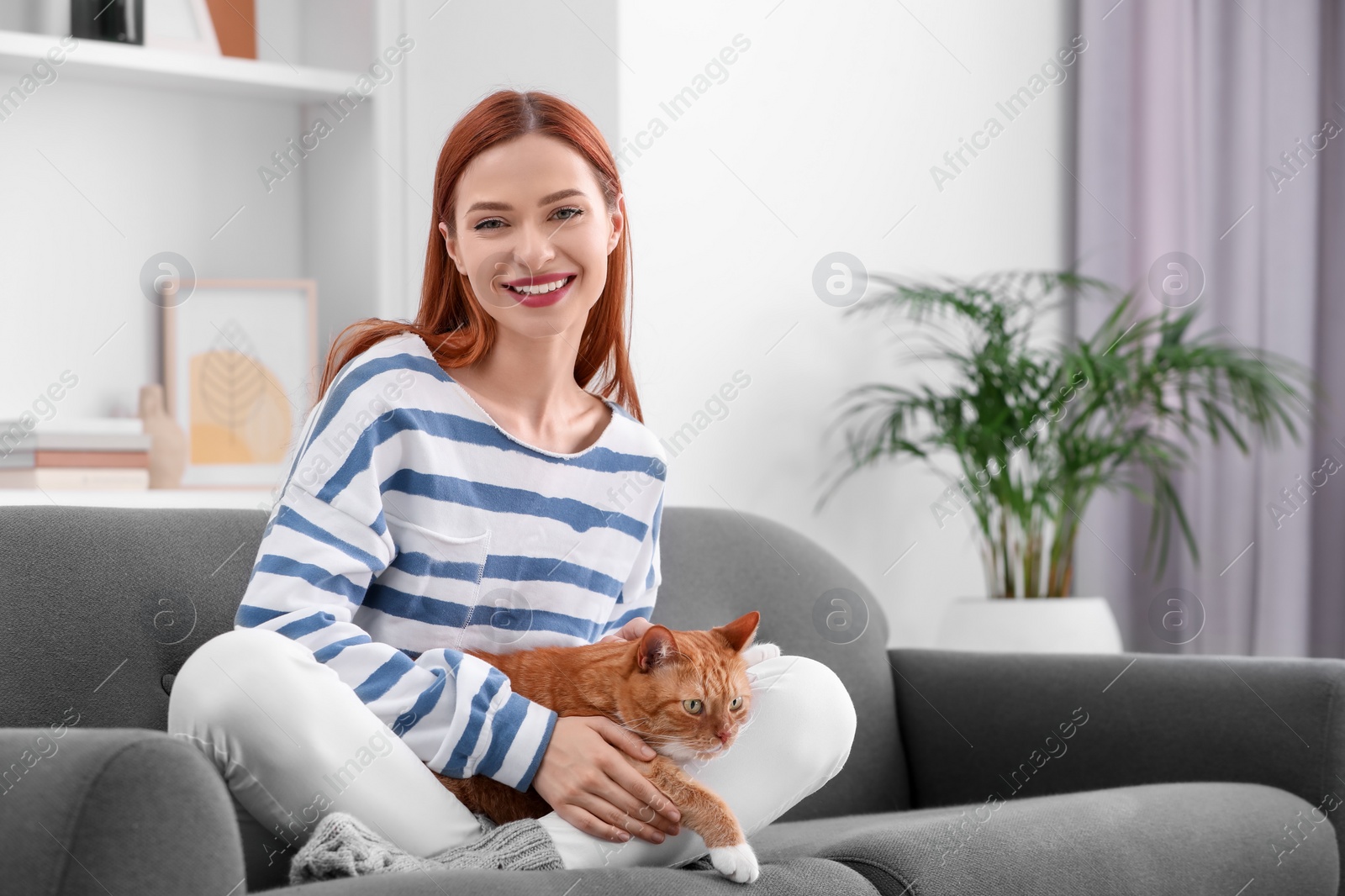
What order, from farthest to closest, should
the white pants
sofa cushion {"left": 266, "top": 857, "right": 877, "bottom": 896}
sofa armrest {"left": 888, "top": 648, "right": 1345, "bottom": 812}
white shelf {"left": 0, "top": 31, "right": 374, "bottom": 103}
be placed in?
white shelf {"left": 0, "top": 31, "right": 374, "bottom": 103}, sofa armrest {"left": 888, "top": 648, "right": 1345, "bottom": 812}, the white pants, sofa cushion {"left": 266, "top": 857, "right": 877, "bottom": 896}

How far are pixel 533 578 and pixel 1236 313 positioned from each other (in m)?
2.10

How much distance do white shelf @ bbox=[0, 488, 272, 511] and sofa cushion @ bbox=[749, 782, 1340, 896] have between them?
1137 millimetres

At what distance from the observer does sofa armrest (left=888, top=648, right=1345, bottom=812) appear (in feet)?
5.02

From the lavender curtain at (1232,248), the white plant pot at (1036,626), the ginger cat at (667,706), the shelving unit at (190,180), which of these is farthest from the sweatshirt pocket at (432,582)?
the lavender curtain at (1232,248)

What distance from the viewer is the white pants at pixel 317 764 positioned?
0.98m

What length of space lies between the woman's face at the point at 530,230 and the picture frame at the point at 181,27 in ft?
4.12

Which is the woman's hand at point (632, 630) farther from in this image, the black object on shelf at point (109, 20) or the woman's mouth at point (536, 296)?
the black object on shelf at point (109, 20)

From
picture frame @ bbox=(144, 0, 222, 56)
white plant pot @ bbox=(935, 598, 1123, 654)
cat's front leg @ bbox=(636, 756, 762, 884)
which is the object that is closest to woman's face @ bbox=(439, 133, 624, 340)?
cat's front leg @ bbox=(636, 756, 762, 884)

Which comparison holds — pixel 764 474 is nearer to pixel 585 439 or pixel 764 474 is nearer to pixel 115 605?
pixel 585 439

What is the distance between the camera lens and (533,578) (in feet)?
4.21

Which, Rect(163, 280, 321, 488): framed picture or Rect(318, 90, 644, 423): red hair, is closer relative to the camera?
Rect(318, 90, 644, 423): red hair

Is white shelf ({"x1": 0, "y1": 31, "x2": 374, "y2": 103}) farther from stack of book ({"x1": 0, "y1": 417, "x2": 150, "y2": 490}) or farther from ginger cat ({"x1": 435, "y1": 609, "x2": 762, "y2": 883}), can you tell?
ginger cat ({"x1": 435, "y1": 609, "x2": 762, "y2": 883})

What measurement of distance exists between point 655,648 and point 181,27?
175 cm

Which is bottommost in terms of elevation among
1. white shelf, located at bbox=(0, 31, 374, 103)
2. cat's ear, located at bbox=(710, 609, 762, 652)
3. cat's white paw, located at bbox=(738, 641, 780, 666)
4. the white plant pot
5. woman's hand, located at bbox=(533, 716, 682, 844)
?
the white plant pot
